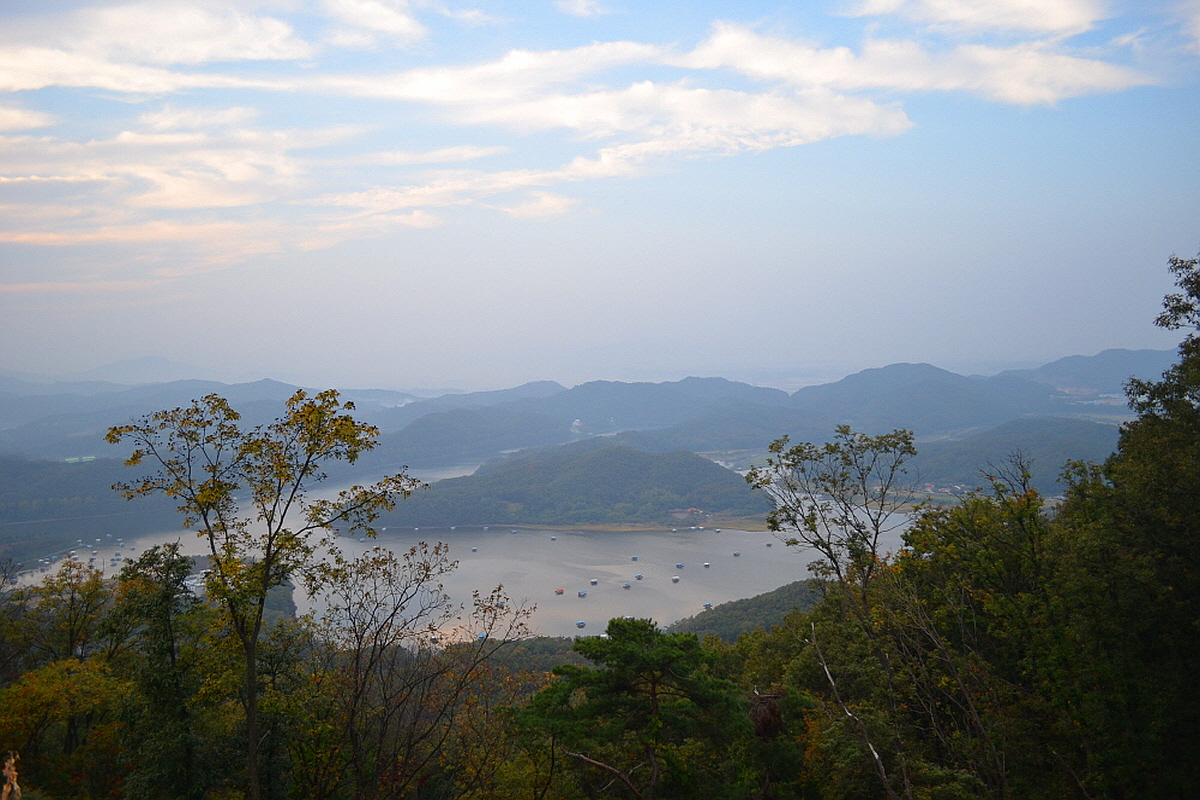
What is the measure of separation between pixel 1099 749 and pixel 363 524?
24.3 ft

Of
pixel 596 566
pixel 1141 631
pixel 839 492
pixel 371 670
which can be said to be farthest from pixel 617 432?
pixel 1141 631

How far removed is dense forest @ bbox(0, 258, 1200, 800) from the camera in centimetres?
588

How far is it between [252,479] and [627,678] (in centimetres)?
389

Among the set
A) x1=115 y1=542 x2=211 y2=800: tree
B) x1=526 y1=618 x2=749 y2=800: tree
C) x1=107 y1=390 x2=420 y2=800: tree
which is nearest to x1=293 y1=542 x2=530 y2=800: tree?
x1=107 y1=390 x2=420 y2=800: tree

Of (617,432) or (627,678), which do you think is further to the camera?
(617,432)

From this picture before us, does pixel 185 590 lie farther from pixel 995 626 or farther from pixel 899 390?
pixel 899 390

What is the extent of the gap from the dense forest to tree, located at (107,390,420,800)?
0.03 metres

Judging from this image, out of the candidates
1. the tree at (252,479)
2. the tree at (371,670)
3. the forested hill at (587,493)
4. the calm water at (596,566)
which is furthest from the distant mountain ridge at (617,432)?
the tree at (252,479)

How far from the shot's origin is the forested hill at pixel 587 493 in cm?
6669

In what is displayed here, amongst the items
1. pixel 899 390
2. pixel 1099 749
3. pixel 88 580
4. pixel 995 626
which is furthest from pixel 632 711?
pixel 899 390

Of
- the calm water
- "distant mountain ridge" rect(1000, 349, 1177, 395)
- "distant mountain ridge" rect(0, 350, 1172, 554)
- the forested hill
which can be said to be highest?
"distant mountain ridge" rect(1000, 349, 1177, 395)

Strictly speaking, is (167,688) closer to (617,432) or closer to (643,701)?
(643,701)

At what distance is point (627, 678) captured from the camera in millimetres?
6793

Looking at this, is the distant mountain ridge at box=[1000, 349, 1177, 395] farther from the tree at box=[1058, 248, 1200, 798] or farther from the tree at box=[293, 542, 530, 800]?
the tree at box=[293, 542, 530, 800]
